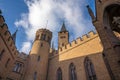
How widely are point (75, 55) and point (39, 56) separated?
5.82 m

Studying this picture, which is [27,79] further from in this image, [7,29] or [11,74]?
[7,29]

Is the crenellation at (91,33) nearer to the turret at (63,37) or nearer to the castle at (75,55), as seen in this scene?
the castle at (75,55)

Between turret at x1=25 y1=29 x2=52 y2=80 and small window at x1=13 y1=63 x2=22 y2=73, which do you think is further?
small window at x1=13 y1=63 x2=22 y2=73

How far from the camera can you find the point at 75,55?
1622 centimetres

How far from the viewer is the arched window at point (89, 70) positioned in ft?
43.0

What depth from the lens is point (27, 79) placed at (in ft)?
54.4

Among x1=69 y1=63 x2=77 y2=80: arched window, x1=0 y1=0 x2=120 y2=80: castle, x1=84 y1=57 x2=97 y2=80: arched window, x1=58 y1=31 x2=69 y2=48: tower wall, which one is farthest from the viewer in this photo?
x1=58 y1=31 x2=69 y2=48: tower wall

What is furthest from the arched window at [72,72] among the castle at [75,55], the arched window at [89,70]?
the arched window at [89,70]

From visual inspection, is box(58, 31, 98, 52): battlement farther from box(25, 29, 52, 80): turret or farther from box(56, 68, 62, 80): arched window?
box(25, 29, 52, 80): turret

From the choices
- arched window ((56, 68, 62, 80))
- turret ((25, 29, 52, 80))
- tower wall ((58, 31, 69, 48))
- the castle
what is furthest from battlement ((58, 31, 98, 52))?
tower wall ((58, 31, 69, 48))

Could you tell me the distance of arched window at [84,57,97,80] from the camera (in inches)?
516

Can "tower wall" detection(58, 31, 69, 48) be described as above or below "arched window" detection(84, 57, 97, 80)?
above

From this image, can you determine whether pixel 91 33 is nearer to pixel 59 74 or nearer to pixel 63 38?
pixel 59 74

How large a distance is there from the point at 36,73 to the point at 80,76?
6.40 m
